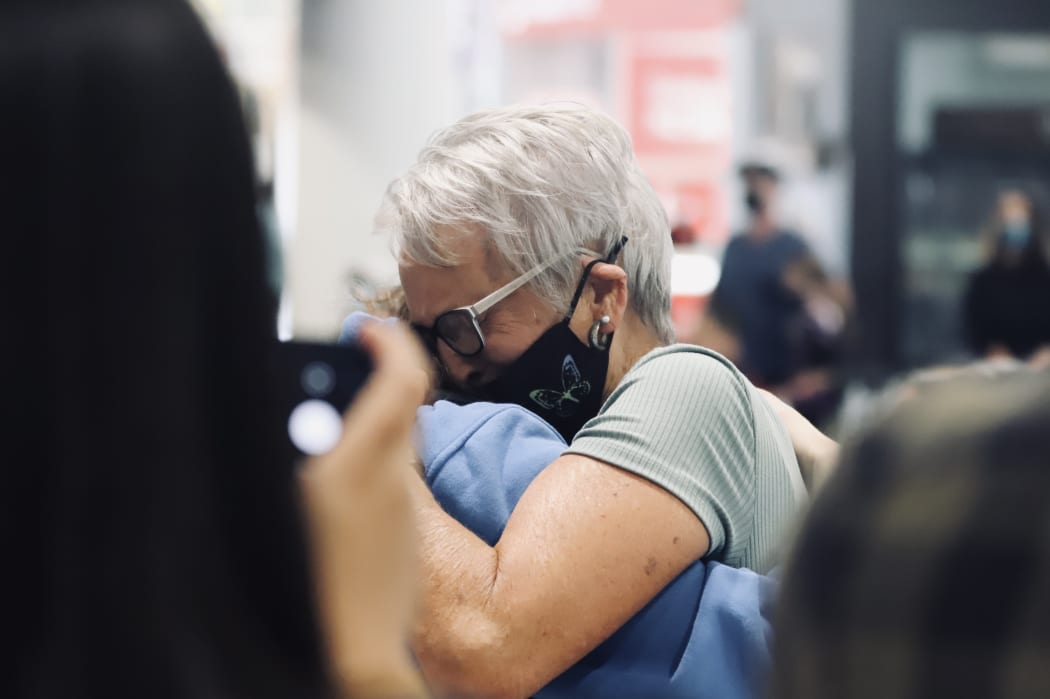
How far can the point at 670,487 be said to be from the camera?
1669 millimetres

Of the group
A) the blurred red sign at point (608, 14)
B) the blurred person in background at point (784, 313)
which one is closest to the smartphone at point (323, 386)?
the blurred person in background at point (784, 313)

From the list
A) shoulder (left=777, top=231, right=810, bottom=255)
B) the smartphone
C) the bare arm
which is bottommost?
shoulder (left=777, top=231, right=810, bottom=255)

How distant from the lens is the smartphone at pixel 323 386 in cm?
104

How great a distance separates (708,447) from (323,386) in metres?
0.73

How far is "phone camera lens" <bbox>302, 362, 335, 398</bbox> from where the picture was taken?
1082mm

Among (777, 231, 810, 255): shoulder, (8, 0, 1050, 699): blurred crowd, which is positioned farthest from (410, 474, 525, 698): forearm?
(777, 231, 810, 255): shoulder

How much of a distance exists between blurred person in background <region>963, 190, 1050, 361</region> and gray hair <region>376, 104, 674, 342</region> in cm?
533

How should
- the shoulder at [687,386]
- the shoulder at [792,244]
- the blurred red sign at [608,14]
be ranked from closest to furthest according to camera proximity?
1. the shoulder at [687,386]
2. the shoulder at [792,244]
3. the blurred red sign at [608,14]

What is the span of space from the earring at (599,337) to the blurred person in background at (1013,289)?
533 centimetres

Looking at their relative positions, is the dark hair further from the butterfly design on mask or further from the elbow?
the butterfly design on mask

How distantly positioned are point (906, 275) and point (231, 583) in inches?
331

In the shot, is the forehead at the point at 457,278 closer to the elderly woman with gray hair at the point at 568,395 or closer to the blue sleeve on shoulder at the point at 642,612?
the elderly woman with gray hair at the point at 568,395

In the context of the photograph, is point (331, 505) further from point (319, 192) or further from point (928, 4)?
point (928, 4)

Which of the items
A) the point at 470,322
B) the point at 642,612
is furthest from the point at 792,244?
the point at 642,612
